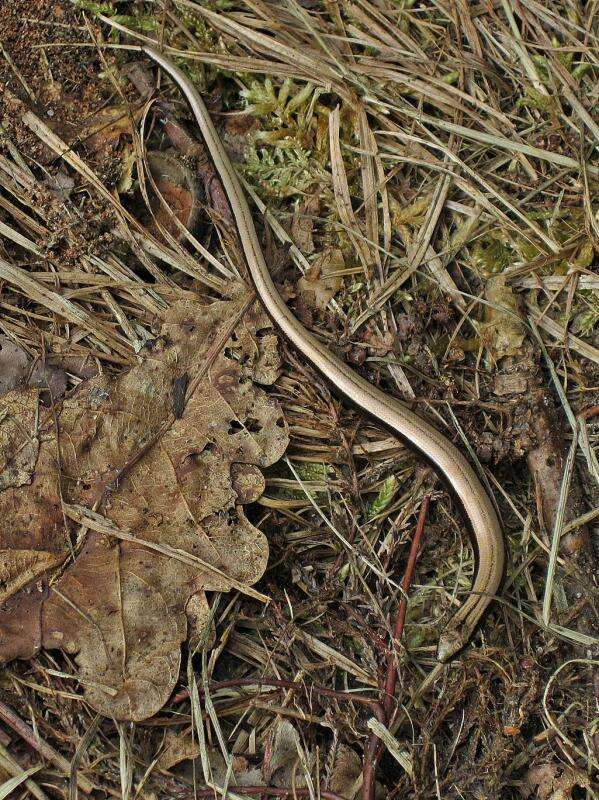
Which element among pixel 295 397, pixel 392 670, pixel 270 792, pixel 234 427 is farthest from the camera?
pixel 295 397

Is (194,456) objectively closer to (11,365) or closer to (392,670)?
(11,365)

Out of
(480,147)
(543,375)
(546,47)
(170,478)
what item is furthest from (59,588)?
(546,47)

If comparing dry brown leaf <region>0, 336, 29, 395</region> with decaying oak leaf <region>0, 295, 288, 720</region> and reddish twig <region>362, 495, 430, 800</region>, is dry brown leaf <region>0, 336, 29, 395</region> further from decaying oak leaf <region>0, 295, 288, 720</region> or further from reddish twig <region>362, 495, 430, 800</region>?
reddish twig <region>362, 495, 430, 800</region>

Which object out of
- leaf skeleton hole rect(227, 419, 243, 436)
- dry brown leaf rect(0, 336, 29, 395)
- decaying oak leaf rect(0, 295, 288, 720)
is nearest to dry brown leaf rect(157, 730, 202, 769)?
decaying oak leaf rect(0, 295, 288, 720)

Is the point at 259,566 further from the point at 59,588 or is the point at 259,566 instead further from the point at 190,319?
the point at 190,319

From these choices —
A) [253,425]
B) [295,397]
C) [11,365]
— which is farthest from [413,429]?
[11,365]

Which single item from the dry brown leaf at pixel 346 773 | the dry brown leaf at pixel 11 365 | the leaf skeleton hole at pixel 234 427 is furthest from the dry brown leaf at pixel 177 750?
the dry brown leaf at pixel 11 365

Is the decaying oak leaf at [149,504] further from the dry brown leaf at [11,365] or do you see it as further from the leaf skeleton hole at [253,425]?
the dry brown leaf at [11,365]
